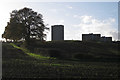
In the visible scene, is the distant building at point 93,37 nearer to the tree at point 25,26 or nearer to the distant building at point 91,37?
the distant building at point 91,37

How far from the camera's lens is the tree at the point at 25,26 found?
135 feet

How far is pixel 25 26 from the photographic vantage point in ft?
136

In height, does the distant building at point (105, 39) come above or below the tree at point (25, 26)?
below

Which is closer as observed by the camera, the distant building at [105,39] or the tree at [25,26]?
the tree at [25,26]

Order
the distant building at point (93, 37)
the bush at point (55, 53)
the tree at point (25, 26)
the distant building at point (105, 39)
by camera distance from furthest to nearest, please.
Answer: the distant building at point (93, 37)
the distant building at point (105, 39)
the tree at point (25, 26)
the bush at point (55, 53)

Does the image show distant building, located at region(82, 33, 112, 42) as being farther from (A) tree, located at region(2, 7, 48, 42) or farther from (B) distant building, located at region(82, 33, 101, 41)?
(A) tree, located at region(2, 7, 48, 42)

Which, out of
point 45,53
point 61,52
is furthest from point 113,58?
point 45,53

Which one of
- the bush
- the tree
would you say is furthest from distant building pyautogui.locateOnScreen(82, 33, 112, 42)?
the bush

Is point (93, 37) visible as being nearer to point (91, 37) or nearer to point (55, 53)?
point (91, 37)

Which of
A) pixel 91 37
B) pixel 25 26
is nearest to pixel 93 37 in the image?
pixel 91 37

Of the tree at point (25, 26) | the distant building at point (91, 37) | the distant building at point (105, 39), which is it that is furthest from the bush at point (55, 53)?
the distant building at point (105, 39)

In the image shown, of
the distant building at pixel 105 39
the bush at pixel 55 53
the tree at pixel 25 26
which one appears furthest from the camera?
Answer: the distant building at pixel 105 39

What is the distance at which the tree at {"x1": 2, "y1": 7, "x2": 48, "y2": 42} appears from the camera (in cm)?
4116

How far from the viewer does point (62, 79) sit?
9.79 m
